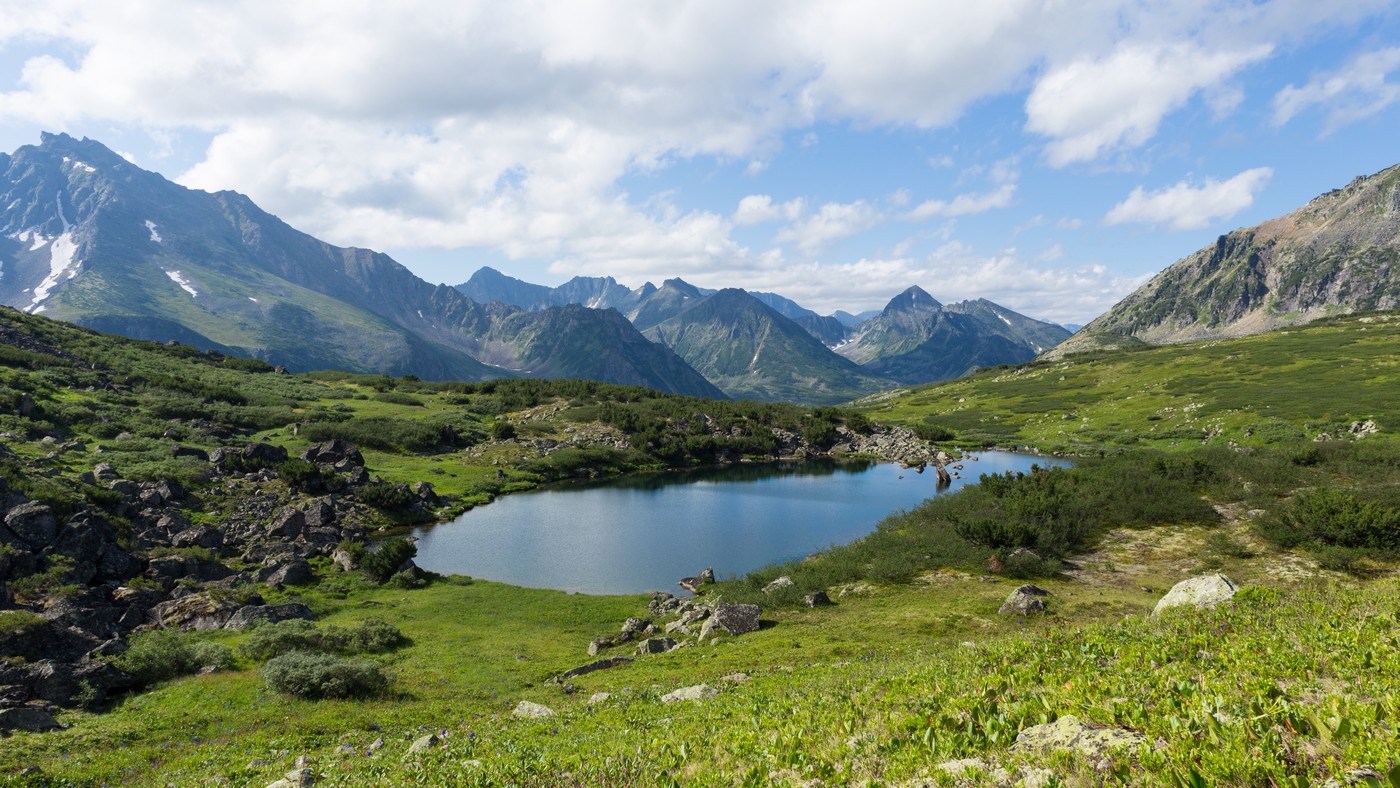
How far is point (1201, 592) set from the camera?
66.2ft

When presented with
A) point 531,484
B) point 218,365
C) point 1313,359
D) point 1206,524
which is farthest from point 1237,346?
point 218,365

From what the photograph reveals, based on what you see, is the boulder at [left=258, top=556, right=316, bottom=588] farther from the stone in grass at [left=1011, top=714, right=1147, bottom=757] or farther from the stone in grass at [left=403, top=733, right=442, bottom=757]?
the stone in grass at [left=1011, top=714, right=1147, bottom=757]

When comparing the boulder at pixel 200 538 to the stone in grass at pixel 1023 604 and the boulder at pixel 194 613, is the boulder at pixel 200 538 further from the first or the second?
the stone in grass at pixel 1023 604

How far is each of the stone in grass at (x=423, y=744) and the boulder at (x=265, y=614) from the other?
24.6m

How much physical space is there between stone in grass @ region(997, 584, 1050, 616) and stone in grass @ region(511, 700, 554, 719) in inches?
872

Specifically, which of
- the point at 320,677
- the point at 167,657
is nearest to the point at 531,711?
the point at 320,677

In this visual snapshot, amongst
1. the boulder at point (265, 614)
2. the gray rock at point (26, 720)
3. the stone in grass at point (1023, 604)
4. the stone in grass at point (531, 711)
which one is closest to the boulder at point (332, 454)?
the boulder at point (265, 614)

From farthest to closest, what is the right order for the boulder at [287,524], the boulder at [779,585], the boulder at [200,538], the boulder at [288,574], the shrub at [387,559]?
the boulder at [287,524] < the shrub at [387,559] < the boulder at [200,538] < the boulder at [288,574] < the boulder at [779,585]

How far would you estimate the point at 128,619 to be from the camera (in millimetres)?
33062

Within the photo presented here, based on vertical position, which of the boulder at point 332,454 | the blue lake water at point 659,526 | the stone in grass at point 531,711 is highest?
the boulder at point 332,454

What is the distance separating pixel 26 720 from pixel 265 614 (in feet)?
52.2

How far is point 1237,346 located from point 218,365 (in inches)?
11233

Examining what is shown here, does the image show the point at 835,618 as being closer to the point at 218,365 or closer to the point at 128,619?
the point at 128,619

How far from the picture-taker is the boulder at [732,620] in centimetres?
3161
